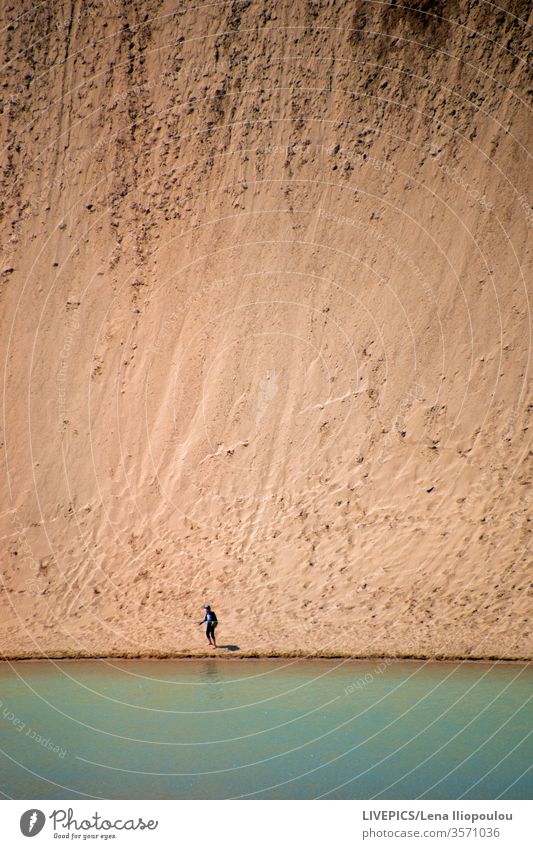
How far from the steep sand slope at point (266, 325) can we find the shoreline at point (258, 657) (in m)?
0.30

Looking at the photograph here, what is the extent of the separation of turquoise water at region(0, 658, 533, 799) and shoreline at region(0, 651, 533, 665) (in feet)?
0.96

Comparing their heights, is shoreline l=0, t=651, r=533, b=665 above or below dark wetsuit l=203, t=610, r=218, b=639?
below

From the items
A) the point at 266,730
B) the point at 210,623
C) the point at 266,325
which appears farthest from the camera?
the point at 266,325

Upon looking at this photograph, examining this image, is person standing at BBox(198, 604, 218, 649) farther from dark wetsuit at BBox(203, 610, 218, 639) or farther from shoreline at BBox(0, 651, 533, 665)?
shoreline at BBox(0, 651, 533, 665)

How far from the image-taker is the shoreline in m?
20.1

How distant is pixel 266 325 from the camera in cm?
2930

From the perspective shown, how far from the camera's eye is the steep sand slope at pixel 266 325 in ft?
78.6

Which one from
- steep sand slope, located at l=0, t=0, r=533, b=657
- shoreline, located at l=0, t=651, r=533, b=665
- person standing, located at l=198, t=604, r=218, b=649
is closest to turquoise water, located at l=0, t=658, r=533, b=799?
shoreline, located at l=0, t=651, r=533, b=665

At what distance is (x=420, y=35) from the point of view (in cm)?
3038

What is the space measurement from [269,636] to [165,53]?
2268 cm

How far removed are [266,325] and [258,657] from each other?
12.3 m

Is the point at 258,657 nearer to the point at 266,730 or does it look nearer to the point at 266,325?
the point at 266,730

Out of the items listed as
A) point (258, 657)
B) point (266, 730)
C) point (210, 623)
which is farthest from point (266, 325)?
point (266, 730)

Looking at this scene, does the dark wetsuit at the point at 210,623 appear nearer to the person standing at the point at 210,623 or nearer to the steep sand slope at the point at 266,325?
the person standing at the point at 210,623
